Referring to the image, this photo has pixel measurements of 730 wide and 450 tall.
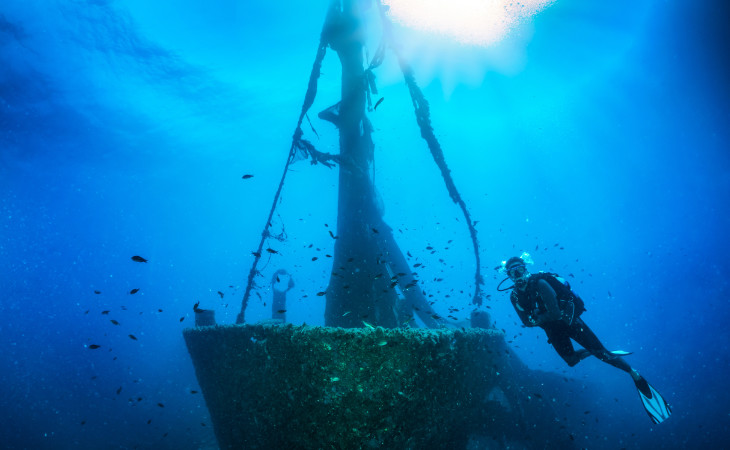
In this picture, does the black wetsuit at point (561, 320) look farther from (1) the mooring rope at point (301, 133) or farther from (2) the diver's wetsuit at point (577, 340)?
(1) the mooring rope at point (301, 133)

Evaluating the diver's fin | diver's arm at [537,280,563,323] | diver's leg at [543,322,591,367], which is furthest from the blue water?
the diver's fin

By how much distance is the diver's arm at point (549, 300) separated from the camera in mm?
4922

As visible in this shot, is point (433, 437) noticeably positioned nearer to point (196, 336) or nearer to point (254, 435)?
point (254, 435)

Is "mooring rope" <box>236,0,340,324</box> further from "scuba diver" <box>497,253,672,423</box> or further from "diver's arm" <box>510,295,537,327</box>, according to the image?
"scuba diver" <box>497,253,672,423</box>

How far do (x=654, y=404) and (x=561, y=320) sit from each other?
1869 millimetres

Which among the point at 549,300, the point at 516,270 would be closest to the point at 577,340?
the point at 549,300

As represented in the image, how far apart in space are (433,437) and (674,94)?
41.7 m

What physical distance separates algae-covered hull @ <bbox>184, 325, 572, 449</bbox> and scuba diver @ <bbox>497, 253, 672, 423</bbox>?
0.94 meters

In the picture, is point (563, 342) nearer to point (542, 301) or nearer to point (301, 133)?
point (542, 301)

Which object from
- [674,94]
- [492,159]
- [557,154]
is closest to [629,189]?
[557,154]

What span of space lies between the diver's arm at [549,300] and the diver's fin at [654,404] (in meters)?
1.74

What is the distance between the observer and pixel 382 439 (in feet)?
11.6

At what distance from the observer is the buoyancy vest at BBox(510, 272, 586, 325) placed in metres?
5.18

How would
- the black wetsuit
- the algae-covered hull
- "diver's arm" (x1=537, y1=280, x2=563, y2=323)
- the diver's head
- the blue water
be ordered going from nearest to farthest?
the algae-covered hull < "diver's arm" (x1=537, y1=280, x2=563, y2=323) < the black wetsuit < the diver's head < the blue water
